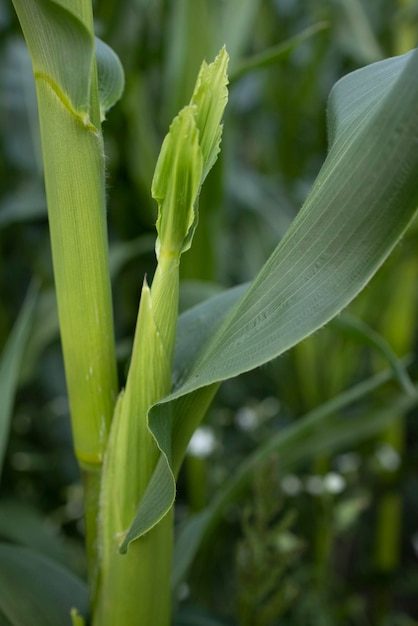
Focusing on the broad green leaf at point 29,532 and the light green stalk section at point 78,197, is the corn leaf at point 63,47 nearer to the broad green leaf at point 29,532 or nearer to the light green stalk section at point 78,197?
the light green stalk section at point 78,197

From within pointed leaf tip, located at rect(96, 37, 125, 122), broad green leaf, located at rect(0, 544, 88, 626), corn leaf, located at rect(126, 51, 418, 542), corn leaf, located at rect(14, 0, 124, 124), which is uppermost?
corn leaf, located at rect(14, 0, 124, 124)

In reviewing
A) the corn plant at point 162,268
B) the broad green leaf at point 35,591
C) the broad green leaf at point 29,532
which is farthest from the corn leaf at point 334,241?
the broad green leaf at point 29,532

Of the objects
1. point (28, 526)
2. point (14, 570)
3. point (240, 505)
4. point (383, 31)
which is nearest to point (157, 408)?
point (14, 570)

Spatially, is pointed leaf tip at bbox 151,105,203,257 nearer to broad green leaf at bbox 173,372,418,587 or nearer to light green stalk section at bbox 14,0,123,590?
light green stalk section at bbox 14,0,123,590

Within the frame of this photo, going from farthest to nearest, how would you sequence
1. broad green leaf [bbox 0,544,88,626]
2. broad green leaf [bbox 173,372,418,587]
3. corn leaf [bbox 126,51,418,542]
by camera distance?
broad green leaf [bbox 173,372,418,587] → broad green leaf [bbox 0,544,88,626] → corn leaf [bbox 126,51,418,542]

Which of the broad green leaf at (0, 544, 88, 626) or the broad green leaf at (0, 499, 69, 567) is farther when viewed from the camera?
the broad green leaf at (0, 499, 69, 567)

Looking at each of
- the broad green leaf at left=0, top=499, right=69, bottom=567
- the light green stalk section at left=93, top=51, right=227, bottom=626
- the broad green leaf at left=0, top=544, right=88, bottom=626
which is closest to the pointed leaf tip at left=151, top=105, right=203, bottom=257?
the light green stalk section at left=93, top=51, right=227, bottom=626
